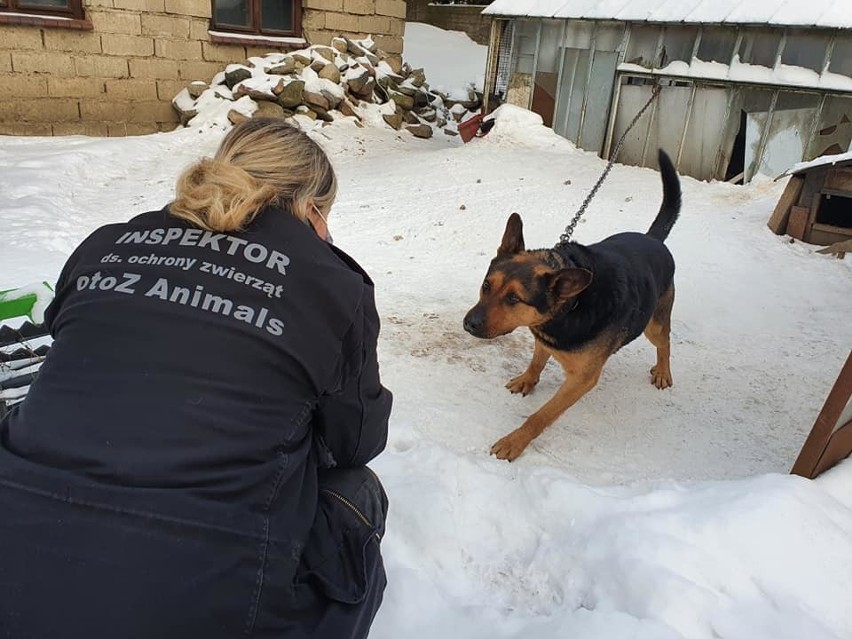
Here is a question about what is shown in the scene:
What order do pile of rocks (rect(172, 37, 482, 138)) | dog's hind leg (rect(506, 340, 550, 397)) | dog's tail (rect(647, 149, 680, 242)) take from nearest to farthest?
dog's hind leg (rect(506, 340, 550, 397))
dog's tail (rect(647, 149, 680, 242))
pile of rocks (rect(172, 37, 482, 138))

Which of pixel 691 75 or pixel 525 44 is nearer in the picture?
pixel 691 75

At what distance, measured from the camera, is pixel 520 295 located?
270 cm

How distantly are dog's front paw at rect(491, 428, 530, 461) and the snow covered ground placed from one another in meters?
0.06

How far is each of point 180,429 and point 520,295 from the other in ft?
5.91

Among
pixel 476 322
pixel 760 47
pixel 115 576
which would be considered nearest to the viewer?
pixel 115 576

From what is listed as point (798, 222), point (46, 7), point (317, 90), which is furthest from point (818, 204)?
point (46, 7)

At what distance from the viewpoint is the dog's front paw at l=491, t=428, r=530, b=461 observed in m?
2.78

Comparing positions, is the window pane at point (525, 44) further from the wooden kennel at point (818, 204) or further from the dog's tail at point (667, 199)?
the dog's tail at point (667, 199)

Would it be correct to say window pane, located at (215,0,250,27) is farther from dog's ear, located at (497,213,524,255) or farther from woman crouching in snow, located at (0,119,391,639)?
woman crouching in snow, located at (0,119,391,639)

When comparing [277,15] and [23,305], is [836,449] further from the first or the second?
[277,15]

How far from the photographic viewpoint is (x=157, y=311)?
4.13ft

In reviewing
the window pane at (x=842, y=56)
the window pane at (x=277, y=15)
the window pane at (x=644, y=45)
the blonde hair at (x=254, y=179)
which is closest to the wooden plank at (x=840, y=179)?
the window pane at (x=842, y=56)

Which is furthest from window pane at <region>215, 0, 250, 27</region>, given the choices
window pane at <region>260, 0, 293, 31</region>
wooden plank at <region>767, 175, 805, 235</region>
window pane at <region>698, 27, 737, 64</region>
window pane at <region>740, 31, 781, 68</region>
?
wooden plank at <region>767, 175, 805, 235</region>

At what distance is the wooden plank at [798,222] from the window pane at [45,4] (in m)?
9.18
